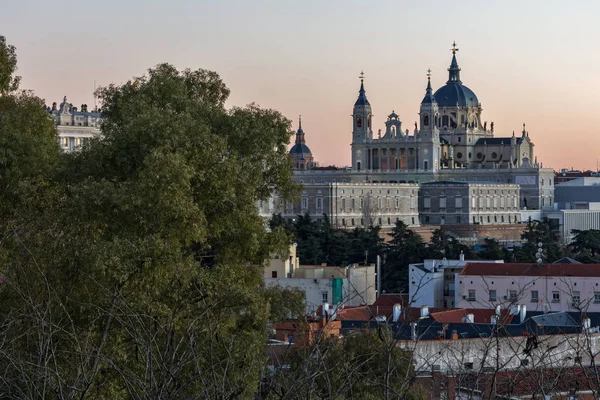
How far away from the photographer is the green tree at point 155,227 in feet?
56.4

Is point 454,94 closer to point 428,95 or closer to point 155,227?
point 428,95

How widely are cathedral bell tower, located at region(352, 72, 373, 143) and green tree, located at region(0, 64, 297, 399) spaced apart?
104 m

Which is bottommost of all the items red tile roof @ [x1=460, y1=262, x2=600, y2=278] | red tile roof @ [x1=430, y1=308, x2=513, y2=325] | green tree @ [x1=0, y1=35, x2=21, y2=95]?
red tile roof @ [x1=430, y1=308, x2=513, y2=325]

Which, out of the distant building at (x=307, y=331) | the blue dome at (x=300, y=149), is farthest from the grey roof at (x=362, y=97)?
the distant building at (x=307, y=331)

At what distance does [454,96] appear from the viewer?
134125mm

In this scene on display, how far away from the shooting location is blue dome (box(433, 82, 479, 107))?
440ft

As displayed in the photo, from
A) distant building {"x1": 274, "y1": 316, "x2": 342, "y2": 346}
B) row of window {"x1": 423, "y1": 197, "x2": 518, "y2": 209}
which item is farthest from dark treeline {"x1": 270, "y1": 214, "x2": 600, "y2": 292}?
row of window {"x1": 423, "y1": 197, "x2": 518, "y2": 209}

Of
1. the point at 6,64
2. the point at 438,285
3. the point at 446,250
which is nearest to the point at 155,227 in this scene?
the point at 6,64

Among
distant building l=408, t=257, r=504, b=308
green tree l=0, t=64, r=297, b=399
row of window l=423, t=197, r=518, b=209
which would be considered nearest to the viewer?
green tree l=0, t=64, r=297, b=399

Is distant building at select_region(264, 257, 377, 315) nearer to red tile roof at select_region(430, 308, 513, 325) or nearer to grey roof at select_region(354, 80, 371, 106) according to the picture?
red tile roof at select_region(430, 308, 513, 325)

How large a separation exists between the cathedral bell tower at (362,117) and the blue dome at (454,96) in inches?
443

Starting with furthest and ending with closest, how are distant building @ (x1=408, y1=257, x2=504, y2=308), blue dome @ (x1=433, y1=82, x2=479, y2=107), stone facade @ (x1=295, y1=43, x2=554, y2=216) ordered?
blue dome @ (x1=433, y1=82, x2=479, y2=107) < stone facade @ (x1=295, y1=43, x2=554, y2=216) < distant building @ (x1=408, y1=257, x2=504, y2=308)

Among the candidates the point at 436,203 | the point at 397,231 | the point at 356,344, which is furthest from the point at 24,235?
the point at 436,203

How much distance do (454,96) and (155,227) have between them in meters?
117
